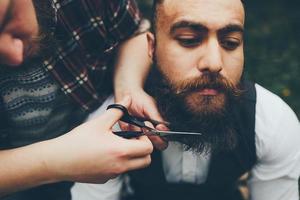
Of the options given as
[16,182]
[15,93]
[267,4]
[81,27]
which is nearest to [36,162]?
[16,182]

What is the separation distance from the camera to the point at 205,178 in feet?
7.36

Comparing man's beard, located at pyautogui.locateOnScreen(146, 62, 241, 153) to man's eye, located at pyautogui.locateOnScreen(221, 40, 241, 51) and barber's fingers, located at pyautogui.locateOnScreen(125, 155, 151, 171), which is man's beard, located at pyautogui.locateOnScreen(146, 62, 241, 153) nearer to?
man's eye, located at pyautogui.locateOnScreen(221, 40, 241, 51)

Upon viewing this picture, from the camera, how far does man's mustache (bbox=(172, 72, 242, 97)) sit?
5.92 feet

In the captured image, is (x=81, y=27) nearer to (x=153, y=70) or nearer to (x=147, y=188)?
(x=153, y=70)

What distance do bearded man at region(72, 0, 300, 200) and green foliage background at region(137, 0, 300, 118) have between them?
1.28 m

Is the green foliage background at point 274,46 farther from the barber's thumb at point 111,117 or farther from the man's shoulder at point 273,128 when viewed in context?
the barber's thumb at point 111,117

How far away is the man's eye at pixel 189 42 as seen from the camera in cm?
185

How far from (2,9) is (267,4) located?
3.54 metres

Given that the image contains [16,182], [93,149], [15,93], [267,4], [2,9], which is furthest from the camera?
[267,4]

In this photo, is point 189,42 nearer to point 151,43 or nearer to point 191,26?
point 191,26

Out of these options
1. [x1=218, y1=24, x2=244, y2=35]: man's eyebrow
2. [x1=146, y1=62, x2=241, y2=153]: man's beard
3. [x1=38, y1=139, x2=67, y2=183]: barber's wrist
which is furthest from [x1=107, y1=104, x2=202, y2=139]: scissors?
[x1=218, y1=24, x2=244, y2=35]: man's eyebrow

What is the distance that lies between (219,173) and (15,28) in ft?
4.02

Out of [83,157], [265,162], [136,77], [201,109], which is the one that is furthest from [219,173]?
[83,157]

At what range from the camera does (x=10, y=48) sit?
153cm
